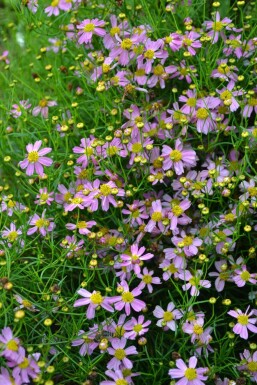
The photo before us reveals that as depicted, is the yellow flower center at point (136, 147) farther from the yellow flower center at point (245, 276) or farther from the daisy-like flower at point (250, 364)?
the daisy-like flower at point (250, 364)

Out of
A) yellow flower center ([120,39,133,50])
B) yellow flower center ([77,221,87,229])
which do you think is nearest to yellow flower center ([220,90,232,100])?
yellow flower center ([120,39,133,50])

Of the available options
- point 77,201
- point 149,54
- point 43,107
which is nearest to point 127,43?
point 149,54

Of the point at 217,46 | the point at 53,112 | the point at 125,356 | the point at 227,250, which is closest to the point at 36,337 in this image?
the point at 125,356

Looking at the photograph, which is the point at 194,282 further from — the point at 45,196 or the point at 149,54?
the point at 149,54

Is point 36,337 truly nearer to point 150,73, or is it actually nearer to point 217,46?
point 150,73

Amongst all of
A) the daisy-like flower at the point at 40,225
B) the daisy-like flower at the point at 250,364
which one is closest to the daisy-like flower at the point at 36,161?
the daisy-like flower at the point at 40,225

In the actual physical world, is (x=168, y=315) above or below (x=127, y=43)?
below

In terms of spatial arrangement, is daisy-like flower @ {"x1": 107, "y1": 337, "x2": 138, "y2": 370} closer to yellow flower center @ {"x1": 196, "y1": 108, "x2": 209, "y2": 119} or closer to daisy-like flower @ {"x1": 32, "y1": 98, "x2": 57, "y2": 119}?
yellow flower center @ {"x1": 196, "y1": 108, "x2": 209, "y2": 119}
